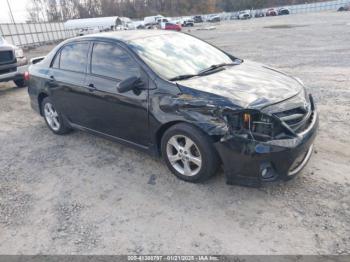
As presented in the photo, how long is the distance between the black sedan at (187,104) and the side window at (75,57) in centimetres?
2

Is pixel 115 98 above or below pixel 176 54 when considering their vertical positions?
below

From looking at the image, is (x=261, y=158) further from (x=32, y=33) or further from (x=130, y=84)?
Answer: (x=32, y=33)

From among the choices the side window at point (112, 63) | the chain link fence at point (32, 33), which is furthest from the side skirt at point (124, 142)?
the chain link fence at point (32, 33)

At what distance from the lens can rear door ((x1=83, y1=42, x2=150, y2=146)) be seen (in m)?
3.59

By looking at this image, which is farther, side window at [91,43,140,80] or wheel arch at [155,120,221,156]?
side window at [91,43,140,80]

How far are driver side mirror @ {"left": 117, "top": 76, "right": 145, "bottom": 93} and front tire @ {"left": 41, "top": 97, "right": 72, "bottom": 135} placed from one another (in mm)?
2075

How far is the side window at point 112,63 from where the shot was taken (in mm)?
3669

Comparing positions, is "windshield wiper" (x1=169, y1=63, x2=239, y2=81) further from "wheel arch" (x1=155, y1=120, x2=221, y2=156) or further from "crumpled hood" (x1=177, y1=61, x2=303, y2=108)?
"wheel arch" (x1=155, y1=120, x2=221, y2=156)

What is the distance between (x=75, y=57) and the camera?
4.48 metres

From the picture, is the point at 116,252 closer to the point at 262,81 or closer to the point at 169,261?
the point at 169,261

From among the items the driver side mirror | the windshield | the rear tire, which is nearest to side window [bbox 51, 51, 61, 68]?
the windshield

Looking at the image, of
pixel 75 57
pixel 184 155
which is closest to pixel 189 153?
pixel 184 155

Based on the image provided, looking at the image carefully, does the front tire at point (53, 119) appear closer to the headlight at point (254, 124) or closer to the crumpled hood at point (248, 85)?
the crumpled hood at point (248, 85)

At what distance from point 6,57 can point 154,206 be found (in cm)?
764
